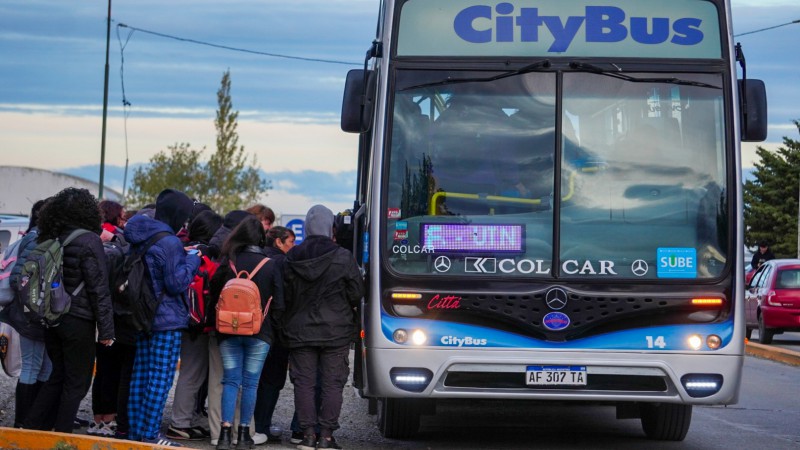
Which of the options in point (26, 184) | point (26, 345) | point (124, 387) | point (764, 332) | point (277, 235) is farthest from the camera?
point (26, 184)

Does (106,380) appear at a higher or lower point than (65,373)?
lower

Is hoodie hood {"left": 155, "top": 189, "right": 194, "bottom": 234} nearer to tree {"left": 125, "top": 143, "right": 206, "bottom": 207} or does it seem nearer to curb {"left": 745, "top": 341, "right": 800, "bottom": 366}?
curb {"left": 745, "top": 341, "right": 800, "bottom": 366}

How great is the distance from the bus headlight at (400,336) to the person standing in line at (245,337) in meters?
0.93

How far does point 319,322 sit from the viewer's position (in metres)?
10.2

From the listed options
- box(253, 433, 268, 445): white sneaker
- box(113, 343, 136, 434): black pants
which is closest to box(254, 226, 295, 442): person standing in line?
box(253, 433, 268, 445): white sneaker

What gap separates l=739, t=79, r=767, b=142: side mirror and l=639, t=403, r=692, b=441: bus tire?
2271 millimetres

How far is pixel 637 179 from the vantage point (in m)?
9.88

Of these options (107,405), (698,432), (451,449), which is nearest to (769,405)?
(698,432)

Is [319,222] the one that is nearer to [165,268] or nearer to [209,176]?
[165,268]

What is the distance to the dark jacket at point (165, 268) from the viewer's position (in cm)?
967

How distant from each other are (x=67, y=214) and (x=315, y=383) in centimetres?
222

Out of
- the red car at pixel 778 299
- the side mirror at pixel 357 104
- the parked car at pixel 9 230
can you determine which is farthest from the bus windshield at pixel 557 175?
the red car at pixel 778 299

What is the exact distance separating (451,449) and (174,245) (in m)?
2.67

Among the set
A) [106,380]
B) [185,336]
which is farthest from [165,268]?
[106,380]
